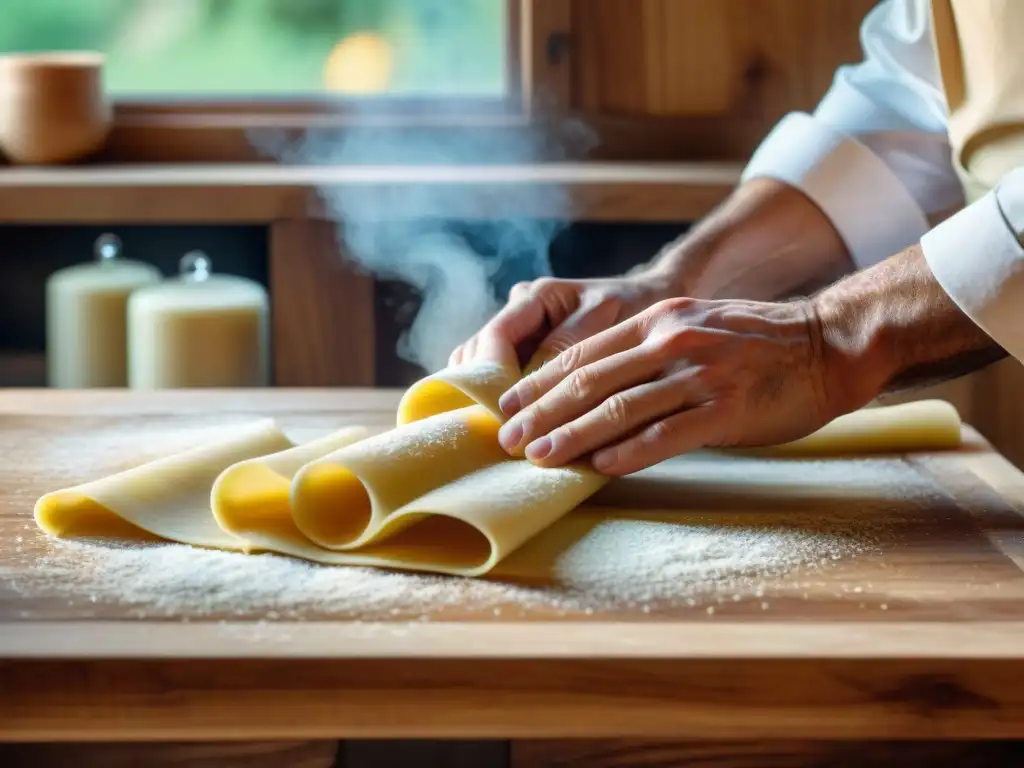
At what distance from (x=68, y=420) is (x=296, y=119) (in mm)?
1026

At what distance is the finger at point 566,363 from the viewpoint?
1.05 metres

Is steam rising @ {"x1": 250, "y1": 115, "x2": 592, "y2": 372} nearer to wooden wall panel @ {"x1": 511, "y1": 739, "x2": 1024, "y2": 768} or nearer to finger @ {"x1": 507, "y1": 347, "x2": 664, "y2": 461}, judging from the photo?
finger @ {"x1": 507, "y1": 347, "x2": 664, "y2": 461}

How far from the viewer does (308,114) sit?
2205 millimetres

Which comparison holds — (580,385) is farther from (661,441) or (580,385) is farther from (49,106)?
(49,106)

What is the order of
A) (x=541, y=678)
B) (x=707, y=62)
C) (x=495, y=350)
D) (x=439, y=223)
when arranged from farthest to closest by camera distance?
(x=707, y=62) → (x=439, y=223) → (x=495, y=350) → (x=541, y=678)

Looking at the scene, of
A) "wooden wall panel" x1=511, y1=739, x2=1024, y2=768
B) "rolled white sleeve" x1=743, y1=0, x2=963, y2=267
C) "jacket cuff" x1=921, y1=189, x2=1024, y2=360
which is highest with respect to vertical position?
"rolled white sleeve" x1=743, y1=0, x2=963, y2=267

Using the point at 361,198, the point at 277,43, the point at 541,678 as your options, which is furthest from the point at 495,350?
the point at 277,43

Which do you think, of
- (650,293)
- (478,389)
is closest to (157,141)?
(650,293)

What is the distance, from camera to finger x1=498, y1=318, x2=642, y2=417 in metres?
1.05

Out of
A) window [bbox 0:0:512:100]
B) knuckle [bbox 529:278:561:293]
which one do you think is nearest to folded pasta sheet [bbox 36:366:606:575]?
knuckle [bbox 529:278:561:293]

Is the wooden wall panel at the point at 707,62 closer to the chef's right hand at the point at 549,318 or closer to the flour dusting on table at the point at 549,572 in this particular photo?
the chef's right hand at the point at 549,318

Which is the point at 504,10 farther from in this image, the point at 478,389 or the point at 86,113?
the point at 478,389

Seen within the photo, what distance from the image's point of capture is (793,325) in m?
1.08

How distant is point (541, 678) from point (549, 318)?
2.03 ft
